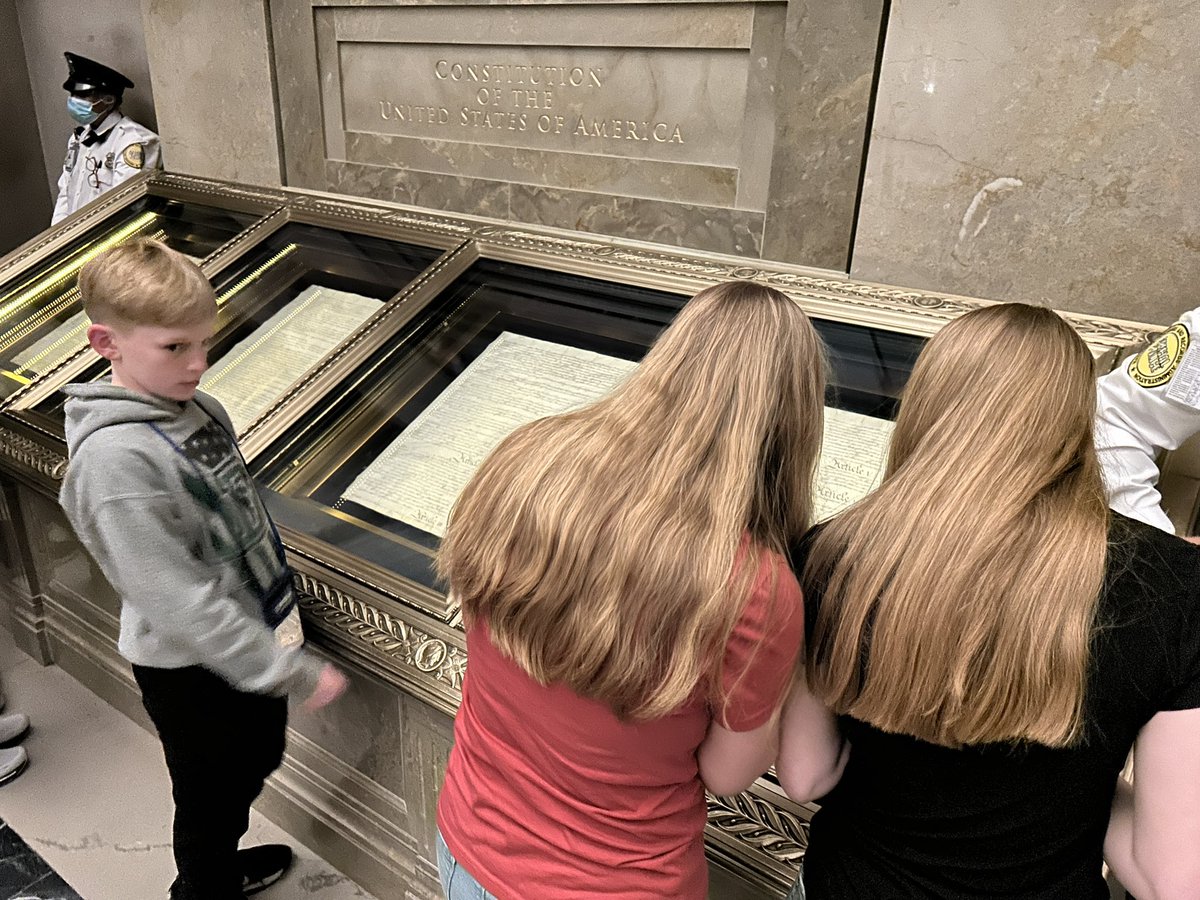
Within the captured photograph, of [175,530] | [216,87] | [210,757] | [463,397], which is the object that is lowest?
[210,757]

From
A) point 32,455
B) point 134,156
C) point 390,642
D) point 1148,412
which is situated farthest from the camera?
point 134,156

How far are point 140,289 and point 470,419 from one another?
884mm

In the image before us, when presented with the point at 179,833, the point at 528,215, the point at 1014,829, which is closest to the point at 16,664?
the point at 179,833

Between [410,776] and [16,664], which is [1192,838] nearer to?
[410,776]

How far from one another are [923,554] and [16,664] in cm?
372

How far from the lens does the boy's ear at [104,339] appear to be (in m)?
1.55

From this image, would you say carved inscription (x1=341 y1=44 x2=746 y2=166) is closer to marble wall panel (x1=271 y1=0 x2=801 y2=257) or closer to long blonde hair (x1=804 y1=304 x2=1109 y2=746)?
marble wall panel (x1=271 y1=0 x2=801 y2=257)

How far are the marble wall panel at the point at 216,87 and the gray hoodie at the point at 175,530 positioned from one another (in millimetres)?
2244

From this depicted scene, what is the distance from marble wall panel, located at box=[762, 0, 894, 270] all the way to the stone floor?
2288 millimetres

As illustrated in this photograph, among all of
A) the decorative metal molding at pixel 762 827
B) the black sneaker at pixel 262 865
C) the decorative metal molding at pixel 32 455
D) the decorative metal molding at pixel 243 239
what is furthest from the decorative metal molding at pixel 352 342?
the decorative metal molding at pixel 762 827

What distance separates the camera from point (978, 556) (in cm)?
92

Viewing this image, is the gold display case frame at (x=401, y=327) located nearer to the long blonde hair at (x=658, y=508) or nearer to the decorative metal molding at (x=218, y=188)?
the decorative metal molding at (x=218, y=188)

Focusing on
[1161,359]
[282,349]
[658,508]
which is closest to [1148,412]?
[1161,359]

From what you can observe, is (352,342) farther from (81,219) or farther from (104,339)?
(81,219)
